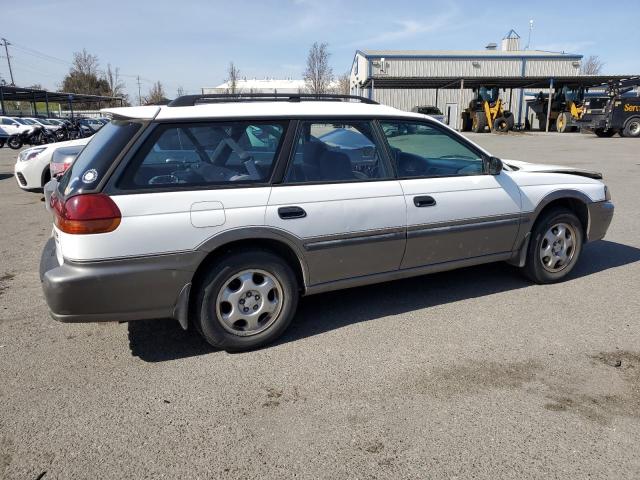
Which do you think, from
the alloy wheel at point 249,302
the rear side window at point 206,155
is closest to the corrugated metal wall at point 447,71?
the rear side window at point 206,155

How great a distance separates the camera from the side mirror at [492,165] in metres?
4.17

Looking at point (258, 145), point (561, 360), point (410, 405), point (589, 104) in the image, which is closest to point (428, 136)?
point (258, 145)

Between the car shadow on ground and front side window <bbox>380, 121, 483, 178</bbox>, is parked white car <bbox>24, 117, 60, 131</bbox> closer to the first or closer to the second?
the car shadow on ground

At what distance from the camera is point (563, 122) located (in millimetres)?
33438

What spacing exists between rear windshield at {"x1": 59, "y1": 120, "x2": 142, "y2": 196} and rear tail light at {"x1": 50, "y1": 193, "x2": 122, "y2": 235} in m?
0.07

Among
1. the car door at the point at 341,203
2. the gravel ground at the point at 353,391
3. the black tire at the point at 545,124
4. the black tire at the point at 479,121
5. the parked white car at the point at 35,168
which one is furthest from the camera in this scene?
the black tire at the point at 545,124

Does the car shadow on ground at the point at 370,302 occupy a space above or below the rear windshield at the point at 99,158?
below

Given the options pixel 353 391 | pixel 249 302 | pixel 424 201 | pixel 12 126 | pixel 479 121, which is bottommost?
pixel 353 391

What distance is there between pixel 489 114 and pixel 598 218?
30.4 m

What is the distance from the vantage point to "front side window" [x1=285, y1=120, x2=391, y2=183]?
358cm

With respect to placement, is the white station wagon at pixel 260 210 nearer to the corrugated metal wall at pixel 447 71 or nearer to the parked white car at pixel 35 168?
the parked white car at pixel 35 168

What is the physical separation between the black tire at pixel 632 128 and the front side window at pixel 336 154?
2872cm

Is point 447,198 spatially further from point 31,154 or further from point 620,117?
point 620,117

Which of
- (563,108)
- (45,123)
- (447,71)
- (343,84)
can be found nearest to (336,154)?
(45,123)
